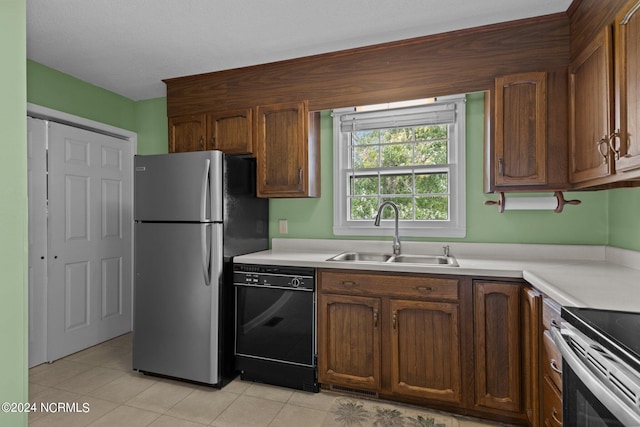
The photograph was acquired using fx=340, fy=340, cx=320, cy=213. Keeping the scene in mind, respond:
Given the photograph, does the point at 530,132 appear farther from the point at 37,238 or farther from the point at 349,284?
the point at 37,238

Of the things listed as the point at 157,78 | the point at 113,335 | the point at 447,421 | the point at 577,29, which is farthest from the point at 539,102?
the point at 113,335

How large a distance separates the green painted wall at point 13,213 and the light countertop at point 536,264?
1.23m

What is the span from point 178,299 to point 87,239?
134 cm

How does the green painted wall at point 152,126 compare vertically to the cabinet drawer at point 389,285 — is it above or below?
above

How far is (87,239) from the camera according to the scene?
10.2ft

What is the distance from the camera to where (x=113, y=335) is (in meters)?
3.38

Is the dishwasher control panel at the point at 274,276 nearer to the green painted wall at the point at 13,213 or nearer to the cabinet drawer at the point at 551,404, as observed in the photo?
the green painted wall at the point at 13,213

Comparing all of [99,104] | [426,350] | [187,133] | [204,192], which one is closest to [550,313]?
[426,350]

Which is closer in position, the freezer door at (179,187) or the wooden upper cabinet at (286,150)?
the freezer door at (179,187)

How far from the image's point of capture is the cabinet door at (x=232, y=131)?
2795 millimetres

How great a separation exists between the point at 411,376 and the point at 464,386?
12.0 inches

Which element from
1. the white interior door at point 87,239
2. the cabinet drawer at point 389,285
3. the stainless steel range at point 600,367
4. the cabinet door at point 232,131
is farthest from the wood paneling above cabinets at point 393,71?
the stainless steel range at point 600,367

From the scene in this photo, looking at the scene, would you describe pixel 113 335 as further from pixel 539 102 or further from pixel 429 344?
pixel 539 102

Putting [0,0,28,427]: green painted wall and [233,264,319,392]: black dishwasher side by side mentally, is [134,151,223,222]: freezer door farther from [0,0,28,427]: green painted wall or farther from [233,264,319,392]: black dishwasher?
[0,0,28,427]: green painted wall
